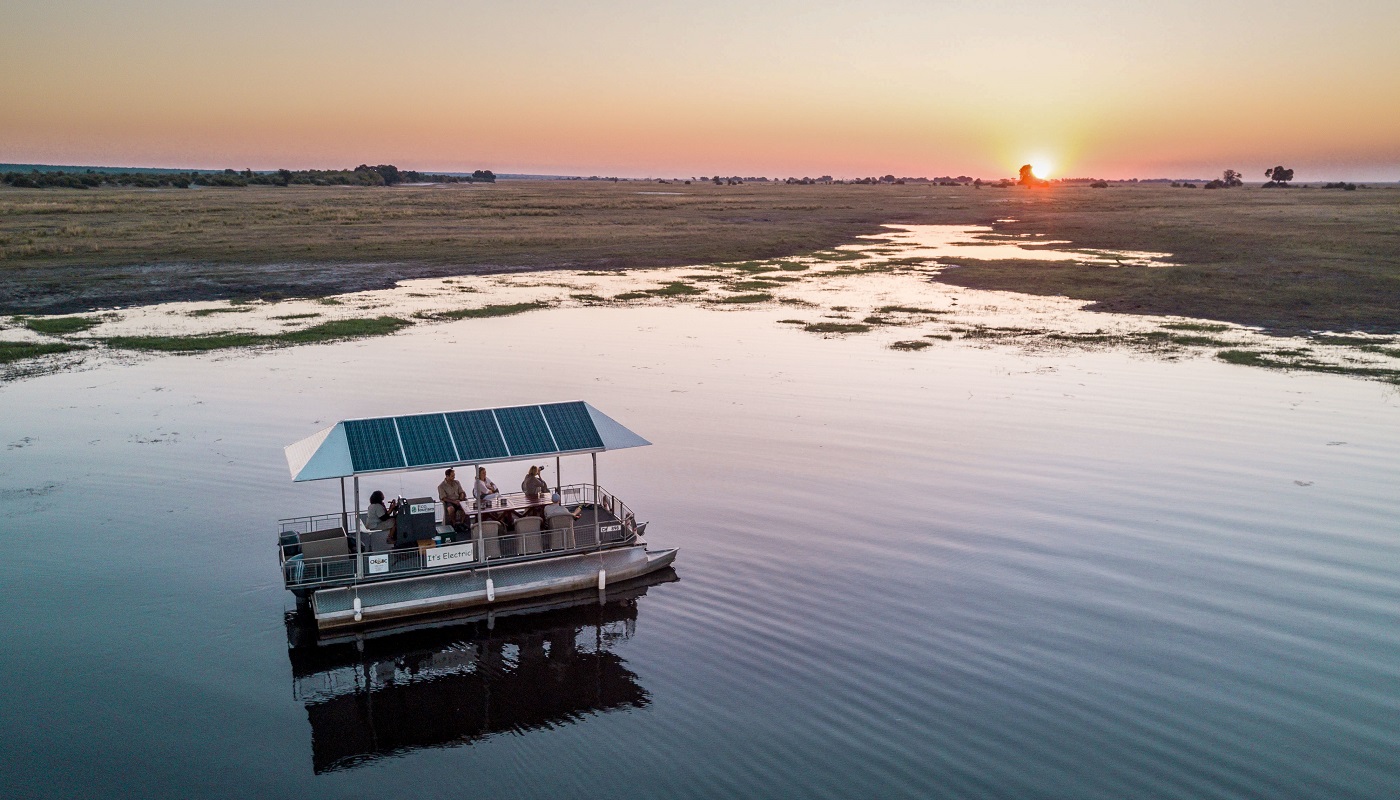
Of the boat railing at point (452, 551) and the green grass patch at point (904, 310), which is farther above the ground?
the green grass patch at point (904, 310)

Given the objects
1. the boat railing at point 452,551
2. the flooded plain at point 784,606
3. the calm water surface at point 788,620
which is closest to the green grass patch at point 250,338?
the flooded plain at point 784,606

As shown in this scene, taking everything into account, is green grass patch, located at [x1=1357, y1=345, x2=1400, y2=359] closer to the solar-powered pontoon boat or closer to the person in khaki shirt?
the solar-powered pontoon boat

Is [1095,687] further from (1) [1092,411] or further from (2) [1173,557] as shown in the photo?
(1) [1092,411]

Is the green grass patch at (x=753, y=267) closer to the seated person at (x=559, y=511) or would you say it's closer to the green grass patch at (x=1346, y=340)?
the green grass patch at (x=1346, y=340)

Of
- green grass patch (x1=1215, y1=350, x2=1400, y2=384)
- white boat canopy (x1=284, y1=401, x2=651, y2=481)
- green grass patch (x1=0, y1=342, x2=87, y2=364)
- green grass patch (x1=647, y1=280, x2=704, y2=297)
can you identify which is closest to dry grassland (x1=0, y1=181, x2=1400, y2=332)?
green grass patch (x1=1215, y1=350, x2=1400, y2=384)

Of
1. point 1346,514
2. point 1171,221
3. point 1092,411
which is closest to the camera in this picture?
point 1346,514

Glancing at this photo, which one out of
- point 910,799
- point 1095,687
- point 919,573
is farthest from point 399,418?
point 1095,687
